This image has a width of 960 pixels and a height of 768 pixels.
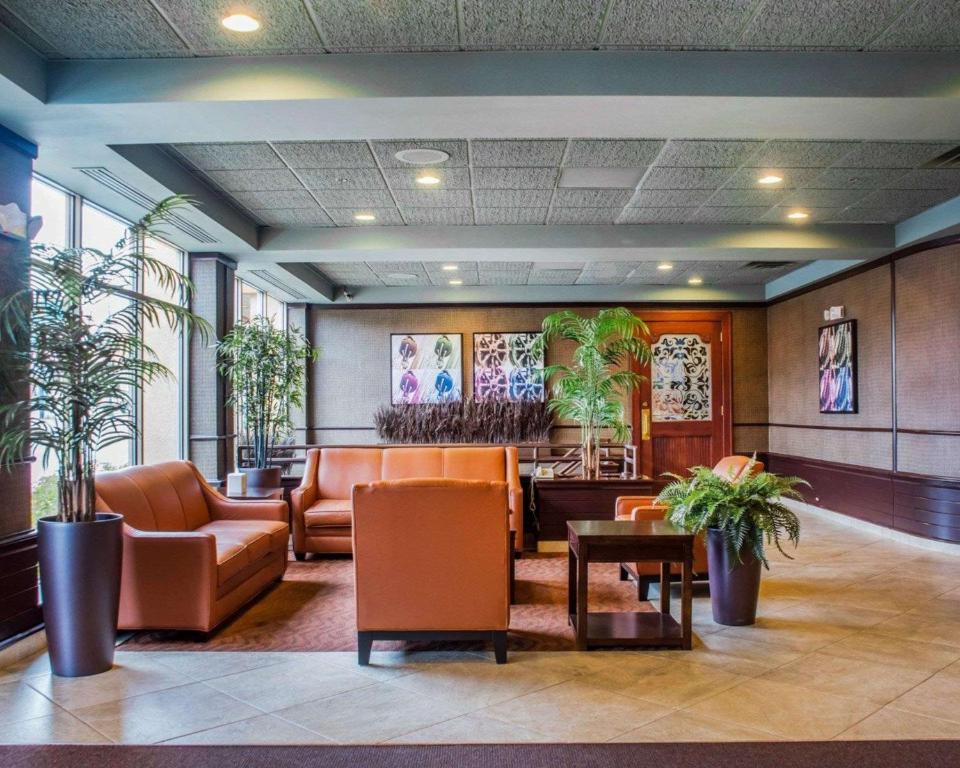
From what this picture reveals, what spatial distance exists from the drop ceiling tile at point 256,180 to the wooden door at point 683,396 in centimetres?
616

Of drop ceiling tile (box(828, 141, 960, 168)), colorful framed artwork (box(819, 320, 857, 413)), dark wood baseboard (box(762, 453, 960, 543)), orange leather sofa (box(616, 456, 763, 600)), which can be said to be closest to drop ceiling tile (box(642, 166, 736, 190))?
drop ceiling tile (box(828, 141, 960, 168))

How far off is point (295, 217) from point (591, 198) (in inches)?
105

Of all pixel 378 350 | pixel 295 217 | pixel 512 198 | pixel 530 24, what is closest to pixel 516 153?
pixel 512 198

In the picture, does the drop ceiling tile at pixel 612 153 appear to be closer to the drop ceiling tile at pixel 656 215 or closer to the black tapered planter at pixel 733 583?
the drop ceiling tile at pixel 656 215

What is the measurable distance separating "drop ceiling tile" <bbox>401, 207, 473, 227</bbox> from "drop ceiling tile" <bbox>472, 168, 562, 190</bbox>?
2.59 ft

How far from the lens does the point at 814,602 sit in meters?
4.73

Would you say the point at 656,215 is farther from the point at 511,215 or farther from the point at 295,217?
the point at 295,217

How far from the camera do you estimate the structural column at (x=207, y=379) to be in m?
7.08

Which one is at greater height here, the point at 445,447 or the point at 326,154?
the point at 326,154

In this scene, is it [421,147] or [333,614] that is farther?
[421,147]

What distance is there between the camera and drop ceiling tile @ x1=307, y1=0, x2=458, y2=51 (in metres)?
3.32

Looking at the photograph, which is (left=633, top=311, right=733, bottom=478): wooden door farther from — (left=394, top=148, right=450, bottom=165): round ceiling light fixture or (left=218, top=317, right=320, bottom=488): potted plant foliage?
(left=394, top=148, right=450, bottom=165): round ceiling light fixture

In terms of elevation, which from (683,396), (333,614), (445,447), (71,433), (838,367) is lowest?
(333,614)

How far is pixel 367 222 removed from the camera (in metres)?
7.07
